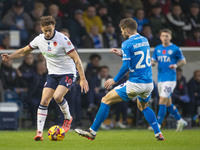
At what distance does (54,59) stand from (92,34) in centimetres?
590

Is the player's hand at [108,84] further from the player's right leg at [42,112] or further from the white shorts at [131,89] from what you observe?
the player's right leg at [42,112]

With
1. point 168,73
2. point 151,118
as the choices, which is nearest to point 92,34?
point 168,73

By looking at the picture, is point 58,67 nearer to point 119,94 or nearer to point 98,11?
point 119,94

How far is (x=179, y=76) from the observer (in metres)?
14.4

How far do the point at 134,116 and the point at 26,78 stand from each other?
134 inches

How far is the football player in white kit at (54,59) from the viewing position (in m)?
9.16

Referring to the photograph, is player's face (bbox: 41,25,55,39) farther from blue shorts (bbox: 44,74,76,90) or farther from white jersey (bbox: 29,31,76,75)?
blue shorts (bbox: 44,74,76,90)

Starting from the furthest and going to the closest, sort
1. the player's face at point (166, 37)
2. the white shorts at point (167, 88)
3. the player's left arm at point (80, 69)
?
the player's face at point (166, 37)
the white shorts at point (167, 88)
the player's left arm at point (80, 69)

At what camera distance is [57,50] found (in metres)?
9.51

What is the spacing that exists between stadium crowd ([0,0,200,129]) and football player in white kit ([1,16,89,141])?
2.58 meters

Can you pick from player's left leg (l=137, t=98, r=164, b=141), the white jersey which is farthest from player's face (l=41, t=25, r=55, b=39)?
player's left leg (l=137, t=98, r=164, b=141)

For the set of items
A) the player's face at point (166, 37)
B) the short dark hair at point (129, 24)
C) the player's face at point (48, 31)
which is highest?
the short dark hair at point (129, 24)

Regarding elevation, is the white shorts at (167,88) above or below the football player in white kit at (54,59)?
below

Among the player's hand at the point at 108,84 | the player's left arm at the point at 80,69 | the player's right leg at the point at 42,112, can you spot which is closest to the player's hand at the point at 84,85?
the player's left arm at the point at 80,69
